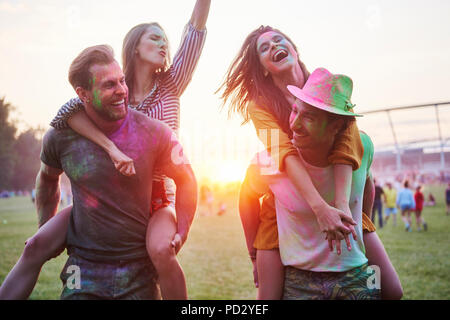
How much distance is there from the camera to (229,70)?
3.00 m

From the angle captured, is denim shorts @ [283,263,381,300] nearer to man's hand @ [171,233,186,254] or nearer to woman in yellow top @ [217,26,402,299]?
woman in yellow top @ [217,26,402,299]

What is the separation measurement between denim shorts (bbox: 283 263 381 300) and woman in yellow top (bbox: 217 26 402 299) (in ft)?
0.42

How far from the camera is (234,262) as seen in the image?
10438mm

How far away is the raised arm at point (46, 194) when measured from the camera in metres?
2.75

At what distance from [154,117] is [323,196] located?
49.2 inches

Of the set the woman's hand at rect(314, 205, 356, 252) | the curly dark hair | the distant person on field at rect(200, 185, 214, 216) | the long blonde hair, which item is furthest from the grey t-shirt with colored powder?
the distant person on field at rect(200, 185, 214, 216)

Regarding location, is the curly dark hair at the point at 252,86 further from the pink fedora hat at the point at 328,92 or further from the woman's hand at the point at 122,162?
the woman's hand at the point at 122,162

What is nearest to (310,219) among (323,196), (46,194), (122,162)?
(323,196)

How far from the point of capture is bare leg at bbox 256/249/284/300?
257cm

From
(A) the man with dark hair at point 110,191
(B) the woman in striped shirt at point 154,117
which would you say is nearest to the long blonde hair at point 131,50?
(B) the woman in striped shirt at point 154,117

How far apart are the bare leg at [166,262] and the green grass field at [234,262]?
493cm

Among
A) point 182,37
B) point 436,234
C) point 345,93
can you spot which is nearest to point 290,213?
point 345,93

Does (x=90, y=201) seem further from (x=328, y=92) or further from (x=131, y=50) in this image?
(x=328, y=92)
